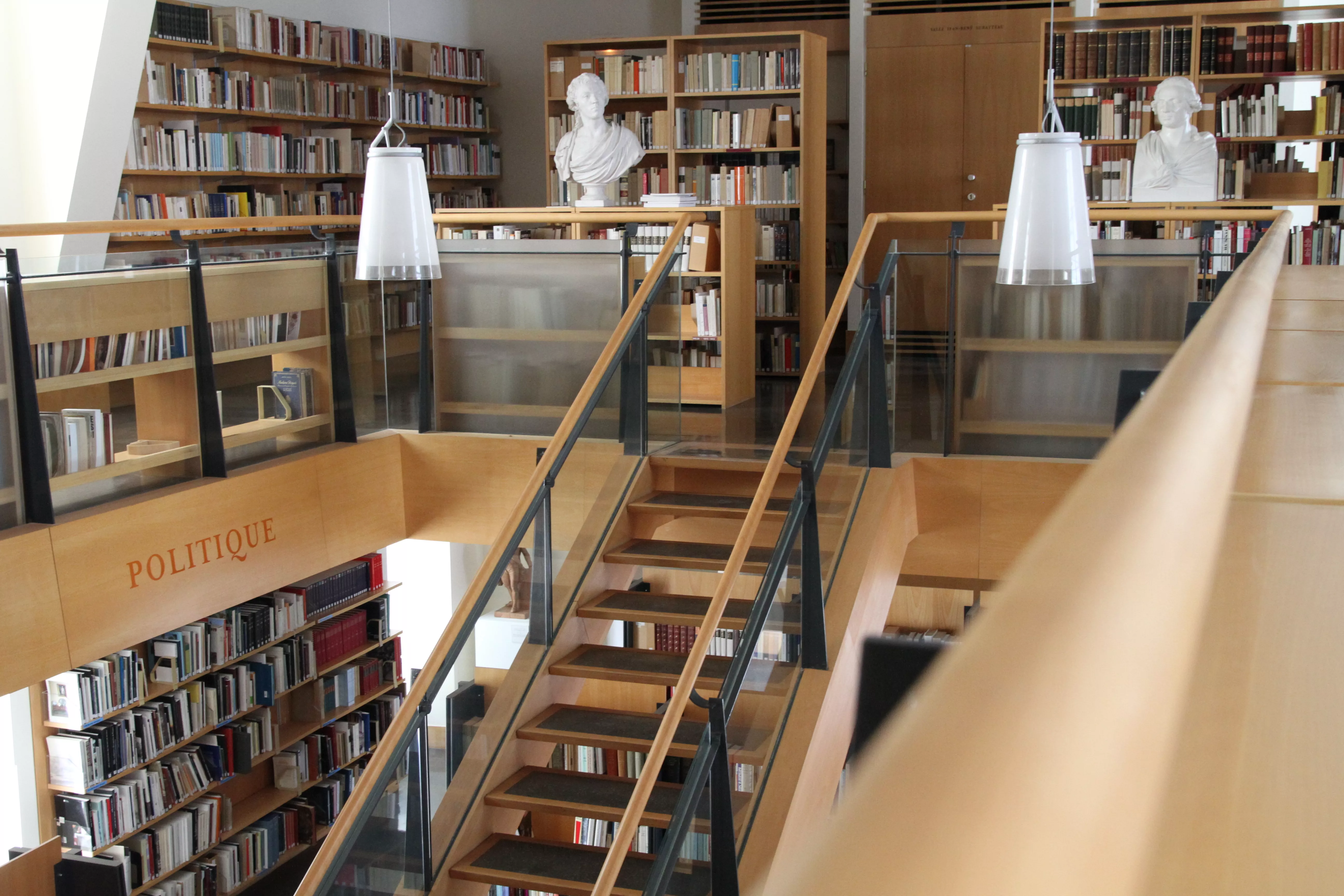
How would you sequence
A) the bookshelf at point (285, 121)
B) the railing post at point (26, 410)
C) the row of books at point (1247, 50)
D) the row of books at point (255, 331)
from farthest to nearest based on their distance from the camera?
the row of books at point (1247, 50) < the bookshelf at point (285, 121) < the row of books at point (255, 331) < the railing post at point (26, 410)

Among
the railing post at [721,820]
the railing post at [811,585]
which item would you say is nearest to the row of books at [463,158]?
the railing post at [811,585]

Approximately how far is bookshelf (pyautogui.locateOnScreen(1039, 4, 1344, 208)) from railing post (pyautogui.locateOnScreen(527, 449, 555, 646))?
506 cm

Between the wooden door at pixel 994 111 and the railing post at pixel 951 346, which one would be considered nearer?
the railing post at pixel 951 346

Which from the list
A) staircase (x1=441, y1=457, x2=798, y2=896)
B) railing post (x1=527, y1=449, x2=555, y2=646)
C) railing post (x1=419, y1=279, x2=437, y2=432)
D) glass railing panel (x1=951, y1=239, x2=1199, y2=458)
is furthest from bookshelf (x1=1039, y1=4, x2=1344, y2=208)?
railing post (x1=527, y1=449, x2=555, y2=646)

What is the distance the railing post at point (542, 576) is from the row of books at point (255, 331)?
152 centimetres

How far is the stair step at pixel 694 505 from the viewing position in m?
6.06

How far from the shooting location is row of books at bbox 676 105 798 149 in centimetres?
893

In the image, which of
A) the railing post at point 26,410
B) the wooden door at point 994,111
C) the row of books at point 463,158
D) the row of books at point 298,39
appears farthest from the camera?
the row of books at point 463,158

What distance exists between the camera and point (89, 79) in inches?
258

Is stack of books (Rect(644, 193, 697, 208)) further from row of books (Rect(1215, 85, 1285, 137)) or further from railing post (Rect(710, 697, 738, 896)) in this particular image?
railing post (Rect(710, 697, 738, 896))

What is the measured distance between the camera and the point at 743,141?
901 centimetres

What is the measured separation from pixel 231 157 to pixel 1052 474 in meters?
6.05

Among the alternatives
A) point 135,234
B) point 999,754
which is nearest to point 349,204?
point 135,234

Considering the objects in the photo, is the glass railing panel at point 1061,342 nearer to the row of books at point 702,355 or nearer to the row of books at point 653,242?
the row of books at point 653,242
